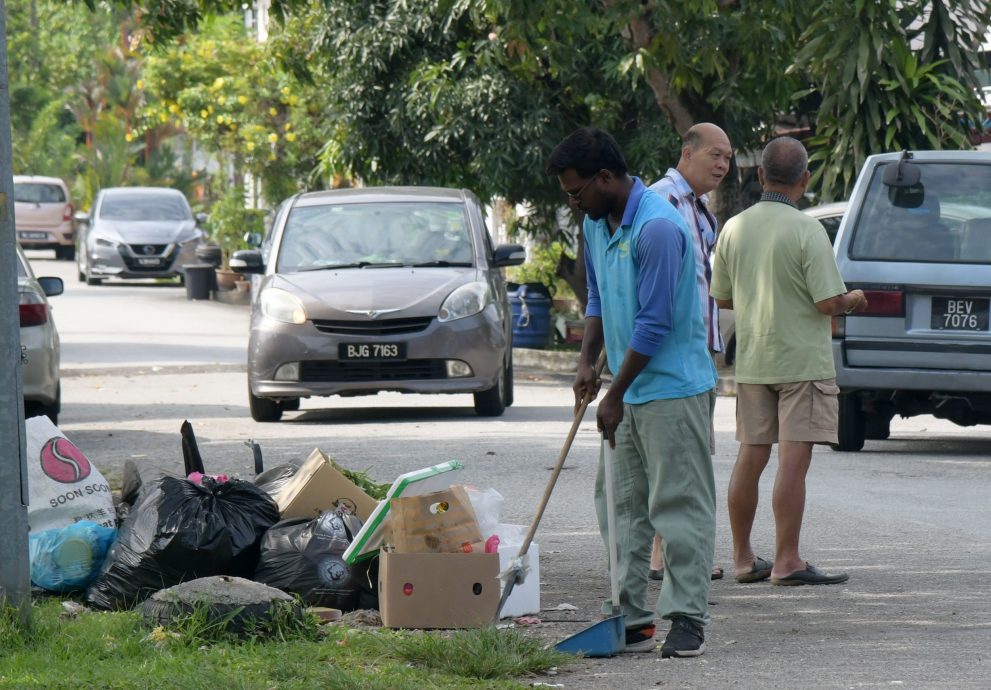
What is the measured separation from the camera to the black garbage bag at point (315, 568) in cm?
657

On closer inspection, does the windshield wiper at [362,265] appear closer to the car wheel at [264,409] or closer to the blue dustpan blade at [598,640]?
the car wheel at [264,409]

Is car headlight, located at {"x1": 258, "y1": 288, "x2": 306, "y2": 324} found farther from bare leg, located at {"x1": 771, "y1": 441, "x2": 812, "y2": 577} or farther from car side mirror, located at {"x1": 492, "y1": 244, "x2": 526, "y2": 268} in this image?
bare leg, located at {"x1": 771, "y1": 441, "x2": 812, "y2": 577}

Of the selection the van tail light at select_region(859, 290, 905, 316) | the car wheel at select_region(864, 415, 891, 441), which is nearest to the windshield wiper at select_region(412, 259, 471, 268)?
the car wheel at select_region(864, 415, 891, 441)

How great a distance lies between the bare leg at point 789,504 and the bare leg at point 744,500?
0.09 m

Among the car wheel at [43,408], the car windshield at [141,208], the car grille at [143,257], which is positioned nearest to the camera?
the car wheel at [43,408]

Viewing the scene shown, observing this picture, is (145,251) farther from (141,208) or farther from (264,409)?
(264,409)

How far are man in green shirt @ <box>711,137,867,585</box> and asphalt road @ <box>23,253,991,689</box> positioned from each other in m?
0.25

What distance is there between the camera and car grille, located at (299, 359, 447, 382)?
12992 millimetres

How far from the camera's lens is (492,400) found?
13633 millimetres

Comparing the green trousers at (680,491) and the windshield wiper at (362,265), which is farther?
the windshield wiper at (362,265)

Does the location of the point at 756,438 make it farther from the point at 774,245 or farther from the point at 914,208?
the point at 914,208

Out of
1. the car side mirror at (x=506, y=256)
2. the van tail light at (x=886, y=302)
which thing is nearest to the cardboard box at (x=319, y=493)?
the van tail light at (x=886, y=302)

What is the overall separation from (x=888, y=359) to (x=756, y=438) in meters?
3.85

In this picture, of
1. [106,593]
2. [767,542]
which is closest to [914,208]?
[767,542]
